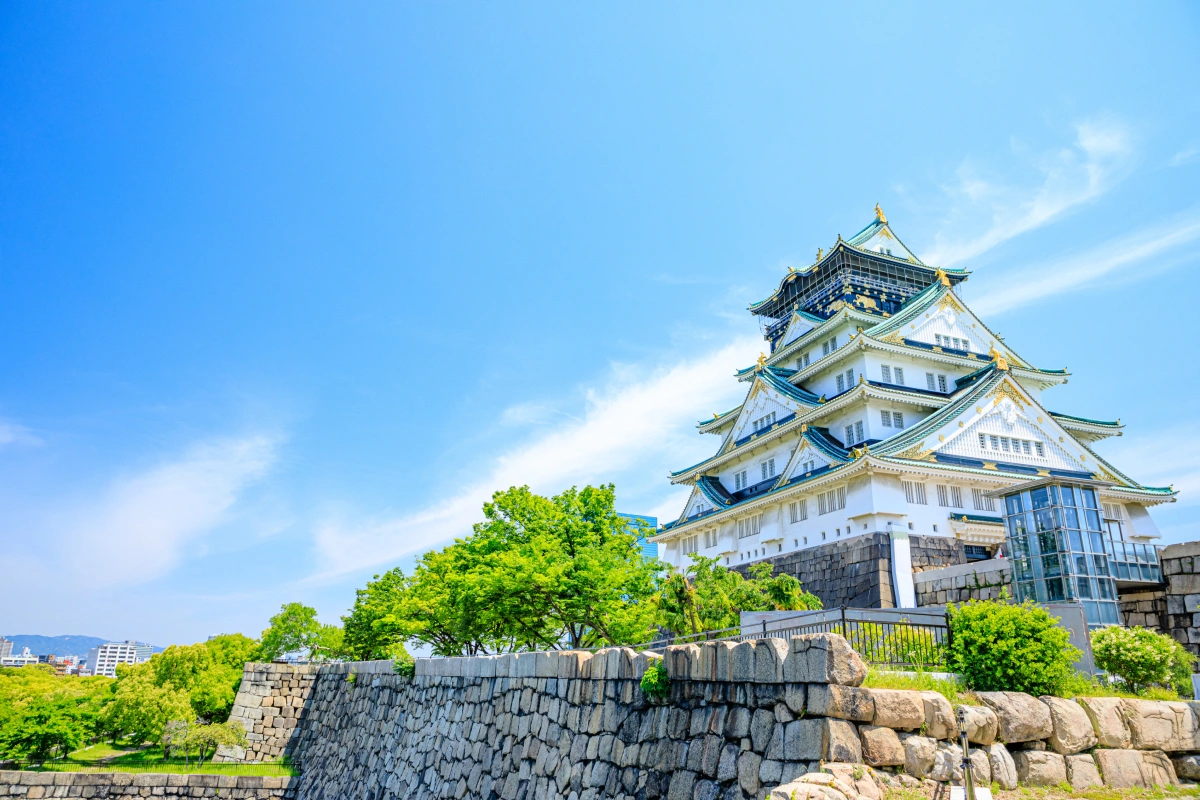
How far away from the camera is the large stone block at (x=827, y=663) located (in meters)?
6.79

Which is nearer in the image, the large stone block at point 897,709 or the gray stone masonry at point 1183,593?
the large stone block at point 897,709

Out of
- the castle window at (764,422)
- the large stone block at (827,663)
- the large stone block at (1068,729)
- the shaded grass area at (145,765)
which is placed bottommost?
the shaded grass area at (145,765)

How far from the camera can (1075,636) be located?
10039 mm

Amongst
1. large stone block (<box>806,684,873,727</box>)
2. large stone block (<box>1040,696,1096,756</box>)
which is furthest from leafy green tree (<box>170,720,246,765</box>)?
large stone block (<box>1040,696,1096,756</box>)

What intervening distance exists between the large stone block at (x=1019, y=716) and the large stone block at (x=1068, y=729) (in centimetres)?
8

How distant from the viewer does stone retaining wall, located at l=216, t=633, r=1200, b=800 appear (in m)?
6.75

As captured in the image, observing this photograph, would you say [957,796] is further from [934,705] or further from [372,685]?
[372,685]

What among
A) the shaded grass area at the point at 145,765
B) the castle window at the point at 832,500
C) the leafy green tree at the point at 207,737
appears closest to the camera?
the castle window at the point at 832,500

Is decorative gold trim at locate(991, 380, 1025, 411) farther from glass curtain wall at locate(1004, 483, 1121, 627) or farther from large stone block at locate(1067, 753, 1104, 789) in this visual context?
large stone block at locate(1067, 753, 1104, 789)

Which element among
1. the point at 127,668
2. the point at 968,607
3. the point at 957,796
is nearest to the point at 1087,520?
the point at 968,607

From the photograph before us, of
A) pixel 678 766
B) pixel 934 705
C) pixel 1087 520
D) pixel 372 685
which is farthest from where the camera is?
pixel 372 685

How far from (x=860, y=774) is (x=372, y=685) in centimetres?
2055

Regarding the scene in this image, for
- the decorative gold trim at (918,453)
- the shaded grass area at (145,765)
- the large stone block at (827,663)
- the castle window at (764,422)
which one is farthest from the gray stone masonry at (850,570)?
the shaded grass area at (145,765)

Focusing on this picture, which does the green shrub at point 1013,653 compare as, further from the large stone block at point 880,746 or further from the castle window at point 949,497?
the castle window at point 949,497
